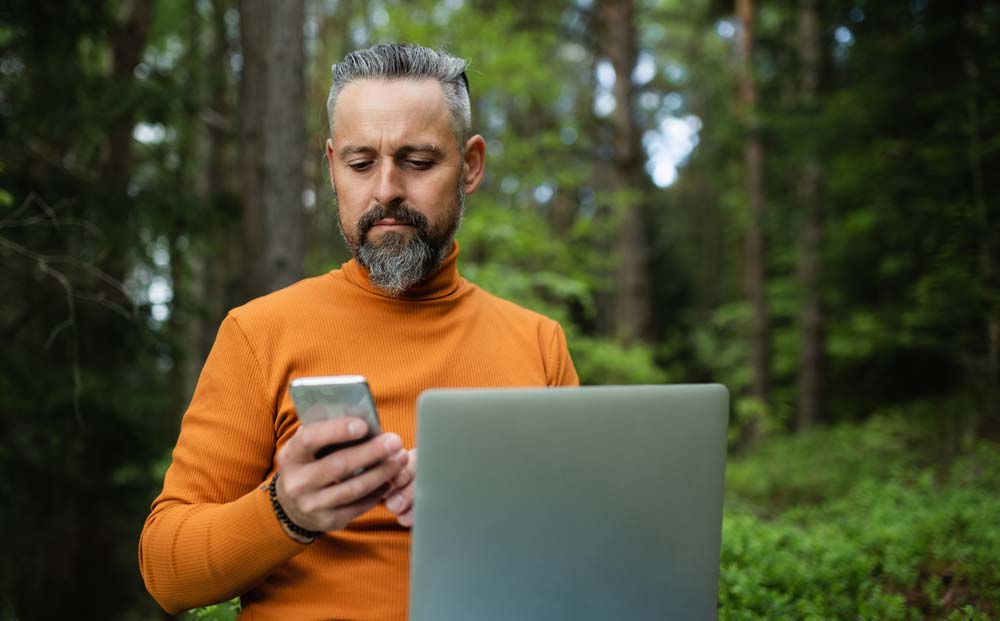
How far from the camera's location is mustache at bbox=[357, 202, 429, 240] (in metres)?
2.06

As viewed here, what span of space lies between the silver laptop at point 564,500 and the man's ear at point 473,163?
1.12 metres

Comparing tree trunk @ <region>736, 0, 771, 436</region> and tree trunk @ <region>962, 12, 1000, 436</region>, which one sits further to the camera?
tree trunk @ <region>736, 0, 771, 436</region>

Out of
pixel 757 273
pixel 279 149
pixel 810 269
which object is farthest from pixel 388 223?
pixel 757 273

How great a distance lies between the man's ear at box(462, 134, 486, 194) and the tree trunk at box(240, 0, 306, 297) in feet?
9.48

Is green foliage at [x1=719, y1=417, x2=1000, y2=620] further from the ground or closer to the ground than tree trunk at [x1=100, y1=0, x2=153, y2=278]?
closer to the ground

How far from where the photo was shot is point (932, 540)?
11.9 feet

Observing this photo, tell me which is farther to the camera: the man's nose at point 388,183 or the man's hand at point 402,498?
the man's nose at point 388,183

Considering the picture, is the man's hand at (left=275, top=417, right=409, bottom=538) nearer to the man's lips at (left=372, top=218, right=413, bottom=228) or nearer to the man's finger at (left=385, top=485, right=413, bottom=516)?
the man's finger at (left=385, top=485, right=413, bottom=516)

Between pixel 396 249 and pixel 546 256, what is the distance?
22.9 ft

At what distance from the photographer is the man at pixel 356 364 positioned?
1.50m

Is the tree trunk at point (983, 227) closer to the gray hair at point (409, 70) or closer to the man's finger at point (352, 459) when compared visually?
the gray hair at point (409, 70)

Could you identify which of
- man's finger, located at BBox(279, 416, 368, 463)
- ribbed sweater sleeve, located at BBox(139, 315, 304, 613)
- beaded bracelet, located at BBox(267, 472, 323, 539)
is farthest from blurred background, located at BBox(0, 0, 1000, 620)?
man's finger, located at BBox(279, 416, 368, 463)

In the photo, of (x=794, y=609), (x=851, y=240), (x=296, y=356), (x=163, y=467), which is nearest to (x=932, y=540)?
(x=794, y=609)

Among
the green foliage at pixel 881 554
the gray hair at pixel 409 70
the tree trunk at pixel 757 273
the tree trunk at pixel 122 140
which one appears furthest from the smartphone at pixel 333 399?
the tree trunk at pixel 757 273
